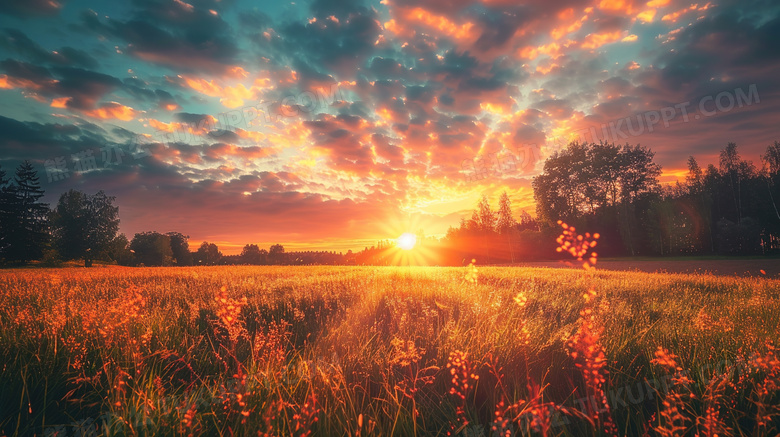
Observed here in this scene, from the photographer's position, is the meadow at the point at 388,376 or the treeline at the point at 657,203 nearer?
the meadow at the point at 388,376

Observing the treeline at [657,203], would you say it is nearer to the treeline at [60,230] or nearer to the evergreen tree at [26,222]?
the treeline at [60,230]

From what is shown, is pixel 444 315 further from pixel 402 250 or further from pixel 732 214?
pixel 732 214

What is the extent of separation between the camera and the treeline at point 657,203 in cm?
3928

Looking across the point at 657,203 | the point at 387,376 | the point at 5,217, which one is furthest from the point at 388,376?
the point at 5,217

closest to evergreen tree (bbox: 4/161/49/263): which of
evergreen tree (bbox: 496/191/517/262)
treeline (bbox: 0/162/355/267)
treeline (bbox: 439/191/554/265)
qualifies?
treeline (bbox: 0/162/355/267)

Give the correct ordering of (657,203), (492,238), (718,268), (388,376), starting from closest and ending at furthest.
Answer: (388,376), (718,268), (657,203), (492,238)

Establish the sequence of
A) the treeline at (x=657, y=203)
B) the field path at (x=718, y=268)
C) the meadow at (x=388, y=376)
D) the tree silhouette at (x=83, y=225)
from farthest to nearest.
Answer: the tree silhouette at (x=83, y=225) < the treeline at (x=657, y=203) < the field path at (x=718, y=268) < the meadow at (x=388, y=376)

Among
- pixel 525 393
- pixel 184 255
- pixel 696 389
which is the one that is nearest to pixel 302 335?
pixel 525 393

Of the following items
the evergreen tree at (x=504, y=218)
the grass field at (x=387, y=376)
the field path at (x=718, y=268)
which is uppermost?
the evergreen tree at (x=504, y=218)

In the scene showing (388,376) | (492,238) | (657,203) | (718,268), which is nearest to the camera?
(388,376)

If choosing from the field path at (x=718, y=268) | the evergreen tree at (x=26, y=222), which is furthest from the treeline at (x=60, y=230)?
the field path at (x=718, y=268)

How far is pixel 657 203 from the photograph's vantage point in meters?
40.4

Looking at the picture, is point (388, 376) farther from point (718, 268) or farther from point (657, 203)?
point (657, 203)

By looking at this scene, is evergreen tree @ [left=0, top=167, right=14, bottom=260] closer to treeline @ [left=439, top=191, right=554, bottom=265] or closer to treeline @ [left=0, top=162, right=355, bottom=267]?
treeline @ [left=0, top=162, right=355, bottom=267]
